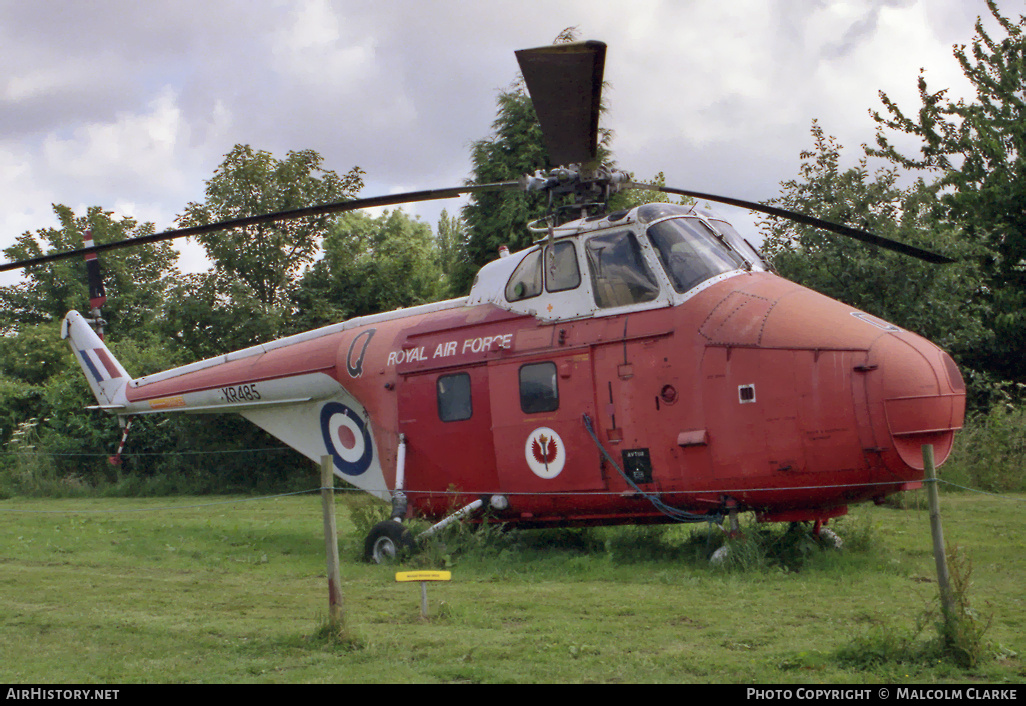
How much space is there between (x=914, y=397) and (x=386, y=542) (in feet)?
21.2

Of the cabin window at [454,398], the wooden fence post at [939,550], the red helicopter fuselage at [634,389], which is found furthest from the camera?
the cabin window at [454,398]

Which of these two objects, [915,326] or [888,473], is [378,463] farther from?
[915,326]

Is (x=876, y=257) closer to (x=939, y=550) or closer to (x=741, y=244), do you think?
(x=741, y=244)

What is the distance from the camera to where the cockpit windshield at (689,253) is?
34.0ft

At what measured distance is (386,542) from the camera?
11.6 metres

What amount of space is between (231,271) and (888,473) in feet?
66.6

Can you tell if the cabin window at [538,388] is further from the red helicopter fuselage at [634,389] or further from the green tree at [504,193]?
the green tree at [504,193]

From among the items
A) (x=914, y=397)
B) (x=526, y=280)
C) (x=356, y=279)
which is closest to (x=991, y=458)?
(x=914, y=397)

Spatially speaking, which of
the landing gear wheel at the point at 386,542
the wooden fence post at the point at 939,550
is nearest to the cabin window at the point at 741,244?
the wooden fence post at the point at 939,550

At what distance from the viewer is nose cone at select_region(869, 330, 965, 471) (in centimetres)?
881

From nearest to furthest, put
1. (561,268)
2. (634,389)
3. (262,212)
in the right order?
(634,389), (561,268), (262,212)

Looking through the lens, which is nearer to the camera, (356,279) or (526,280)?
(526,280)

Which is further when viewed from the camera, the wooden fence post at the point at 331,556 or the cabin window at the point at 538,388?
the cabin window at the point at 538,388

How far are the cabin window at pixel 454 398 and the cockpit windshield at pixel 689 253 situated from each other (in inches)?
120
